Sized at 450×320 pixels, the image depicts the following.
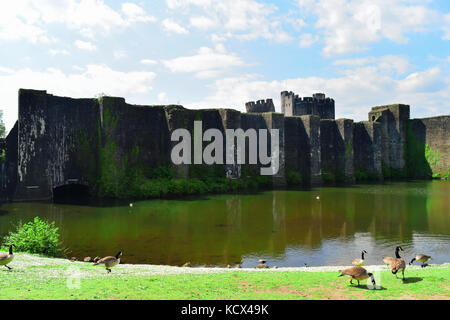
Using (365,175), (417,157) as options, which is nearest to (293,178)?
(365,175)

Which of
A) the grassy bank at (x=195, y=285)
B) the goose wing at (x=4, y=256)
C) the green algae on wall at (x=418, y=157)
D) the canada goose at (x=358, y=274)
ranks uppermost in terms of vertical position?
the green algae on wall at (x=418, y=157)

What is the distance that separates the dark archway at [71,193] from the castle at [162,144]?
0.78m

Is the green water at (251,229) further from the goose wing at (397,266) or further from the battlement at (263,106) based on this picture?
the battlement at (263,106)

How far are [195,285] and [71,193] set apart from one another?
75.3ft

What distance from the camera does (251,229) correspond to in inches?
599

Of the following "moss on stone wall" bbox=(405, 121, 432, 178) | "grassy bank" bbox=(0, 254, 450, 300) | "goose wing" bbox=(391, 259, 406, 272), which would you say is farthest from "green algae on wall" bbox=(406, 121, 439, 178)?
"goose wing" bbox=(391, 259, 406, 272)

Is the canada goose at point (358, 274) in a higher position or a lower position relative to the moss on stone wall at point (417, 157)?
lower

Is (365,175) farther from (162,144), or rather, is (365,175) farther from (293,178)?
(162,144)

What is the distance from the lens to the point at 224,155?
103 ft

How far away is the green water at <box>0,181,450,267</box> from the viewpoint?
11586mm

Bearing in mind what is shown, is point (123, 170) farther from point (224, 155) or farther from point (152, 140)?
point (224, 155)

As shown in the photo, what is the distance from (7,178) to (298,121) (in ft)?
81.9

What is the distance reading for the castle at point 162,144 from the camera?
24.0 metres

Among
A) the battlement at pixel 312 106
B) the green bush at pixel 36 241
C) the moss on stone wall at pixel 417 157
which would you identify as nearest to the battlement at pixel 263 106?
the battlement at pixel 312 106
